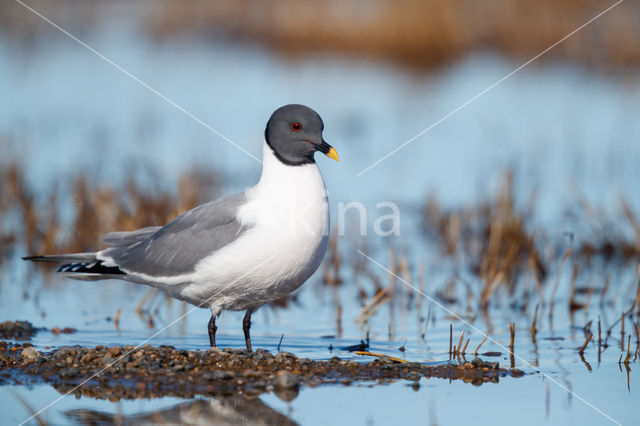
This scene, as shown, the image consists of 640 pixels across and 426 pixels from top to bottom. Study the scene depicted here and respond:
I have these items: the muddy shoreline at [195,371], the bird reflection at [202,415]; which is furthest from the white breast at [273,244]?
the bird reflection at [202,415]

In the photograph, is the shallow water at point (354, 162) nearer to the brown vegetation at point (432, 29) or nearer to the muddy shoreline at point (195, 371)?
the muddy shoreline at point (195, 371)

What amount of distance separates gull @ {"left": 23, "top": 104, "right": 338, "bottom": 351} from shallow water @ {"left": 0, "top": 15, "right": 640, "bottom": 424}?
542 millimetres

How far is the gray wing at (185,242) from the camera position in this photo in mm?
6328

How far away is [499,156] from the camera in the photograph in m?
13.0

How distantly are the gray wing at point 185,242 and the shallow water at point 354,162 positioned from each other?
1.91ft

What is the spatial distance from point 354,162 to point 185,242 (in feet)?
21.9

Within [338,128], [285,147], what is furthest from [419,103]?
[285,147]

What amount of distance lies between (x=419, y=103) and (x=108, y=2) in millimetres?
13319

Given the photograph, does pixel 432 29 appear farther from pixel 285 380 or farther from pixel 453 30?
pixel 285 380

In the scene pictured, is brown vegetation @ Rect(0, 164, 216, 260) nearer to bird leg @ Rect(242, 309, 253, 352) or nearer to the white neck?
bird leg @ Rect(242, 309, 253, 352)

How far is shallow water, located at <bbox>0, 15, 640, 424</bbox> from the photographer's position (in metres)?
5.46

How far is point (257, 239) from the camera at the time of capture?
6.05 m

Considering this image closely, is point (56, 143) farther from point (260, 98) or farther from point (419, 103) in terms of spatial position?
point (419, 103)

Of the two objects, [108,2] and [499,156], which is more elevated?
[108,2]
